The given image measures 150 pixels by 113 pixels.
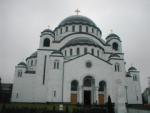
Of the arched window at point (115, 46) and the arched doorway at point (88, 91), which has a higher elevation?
the arched window at point (115, 46)

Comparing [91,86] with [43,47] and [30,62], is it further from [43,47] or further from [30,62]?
[30,62]

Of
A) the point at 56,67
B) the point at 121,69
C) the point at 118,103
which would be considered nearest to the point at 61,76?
the point at 56,67

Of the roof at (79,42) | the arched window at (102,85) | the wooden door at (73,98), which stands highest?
the roof at (79,42)

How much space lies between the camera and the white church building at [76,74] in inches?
1271

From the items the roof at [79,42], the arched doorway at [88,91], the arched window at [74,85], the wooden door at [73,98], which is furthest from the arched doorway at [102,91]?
the roof at [79,42]

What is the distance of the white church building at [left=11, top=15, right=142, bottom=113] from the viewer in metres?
32.3

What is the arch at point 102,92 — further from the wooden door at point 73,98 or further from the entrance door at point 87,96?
the wooden door at point 73,98

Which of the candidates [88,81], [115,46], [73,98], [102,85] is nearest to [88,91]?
[88,81]

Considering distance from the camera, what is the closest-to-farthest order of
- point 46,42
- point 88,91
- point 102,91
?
point 88,91 < point 102,91 < point 46,42

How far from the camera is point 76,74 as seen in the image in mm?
32938

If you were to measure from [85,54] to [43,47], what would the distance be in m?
9.87

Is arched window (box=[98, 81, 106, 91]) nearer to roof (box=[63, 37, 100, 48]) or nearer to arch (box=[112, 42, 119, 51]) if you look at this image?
roof (box=[63, 37, 100, 48])

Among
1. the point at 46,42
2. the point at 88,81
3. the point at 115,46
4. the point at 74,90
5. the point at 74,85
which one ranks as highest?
the point at 115,46

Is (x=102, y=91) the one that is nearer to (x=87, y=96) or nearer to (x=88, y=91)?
(x=88, y=91)
